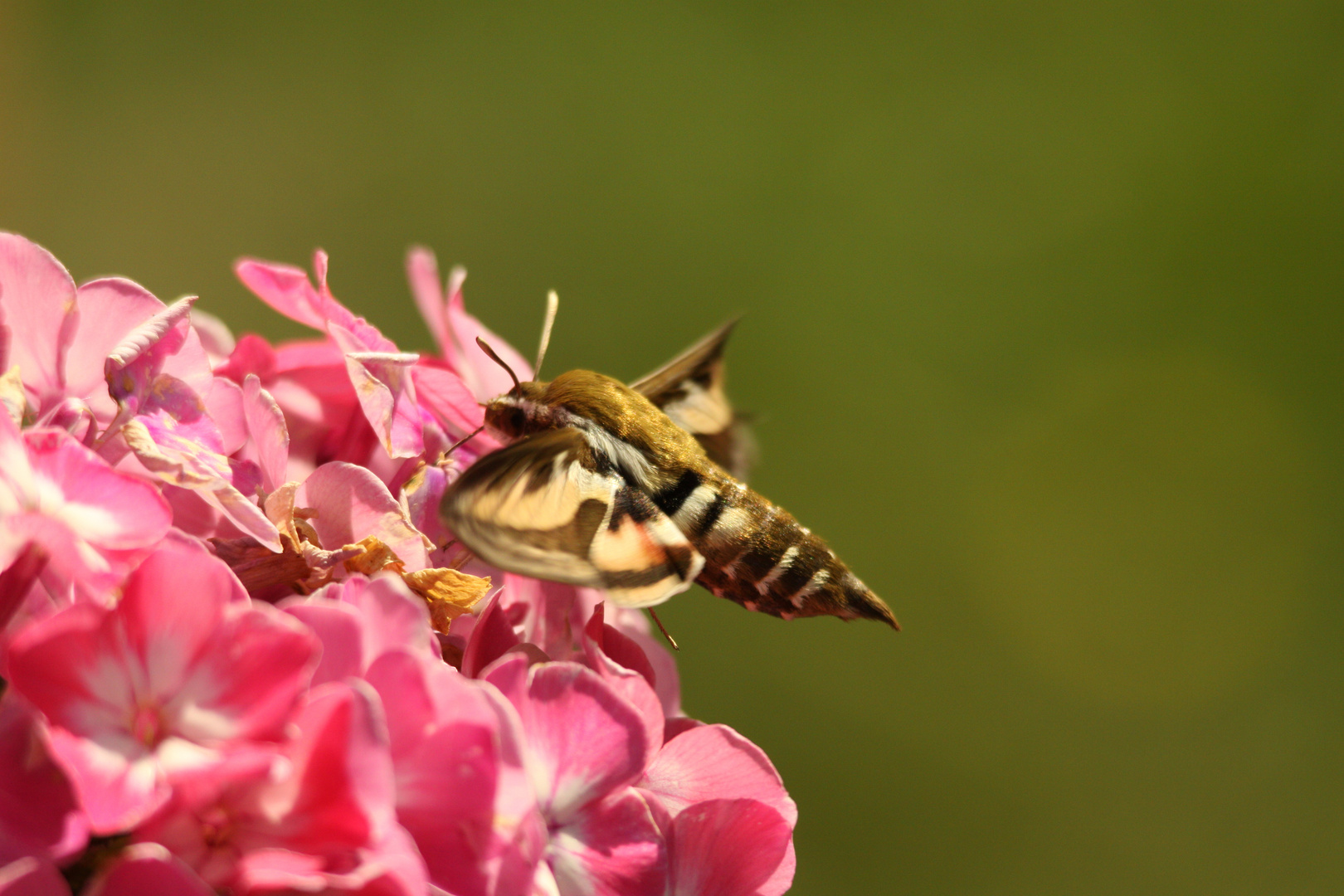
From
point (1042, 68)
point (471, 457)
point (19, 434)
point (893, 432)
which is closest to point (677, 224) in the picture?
point (893, 432)

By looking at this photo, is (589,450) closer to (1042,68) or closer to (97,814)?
(97,814)

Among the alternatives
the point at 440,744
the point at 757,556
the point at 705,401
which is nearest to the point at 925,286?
the point at 705,401

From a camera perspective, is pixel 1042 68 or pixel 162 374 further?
pixel 1042 68

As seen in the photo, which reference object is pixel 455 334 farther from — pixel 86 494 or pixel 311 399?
pixel 86 494

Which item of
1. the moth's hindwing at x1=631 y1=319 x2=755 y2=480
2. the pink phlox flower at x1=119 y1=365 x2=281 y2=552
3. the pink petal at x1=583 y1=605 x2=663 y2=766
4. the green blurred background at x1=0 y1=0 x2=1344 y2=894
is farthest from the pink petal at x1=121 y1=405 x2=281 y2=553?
the green blurred background at x1=0 y1=0 x2=1344 y2=894

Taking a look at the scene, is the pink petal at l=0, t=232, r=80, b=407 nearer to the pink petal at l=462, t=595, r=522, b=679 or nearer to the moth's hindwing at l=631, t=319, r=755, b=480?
the pink petal at l=462, t=595, r=522, b=679

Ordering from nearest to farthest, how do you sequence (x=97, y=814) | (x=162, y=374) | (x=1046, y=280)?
(x=97, y=814) → (x=162, y=374) → (x=1046, y=280)
